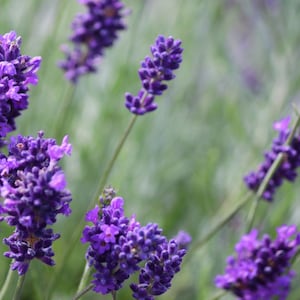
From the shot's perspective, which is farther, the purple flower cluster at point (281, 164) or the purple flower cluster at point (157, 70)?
the purple flower cluster at point (281, 164)

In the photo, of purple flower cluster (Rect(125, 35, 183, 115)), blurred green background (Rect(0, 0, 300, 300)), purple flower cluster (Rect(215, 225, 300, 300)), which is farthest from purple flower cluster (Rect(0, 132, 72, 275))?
blurred green background (Rect(0, 0, 300, 300))

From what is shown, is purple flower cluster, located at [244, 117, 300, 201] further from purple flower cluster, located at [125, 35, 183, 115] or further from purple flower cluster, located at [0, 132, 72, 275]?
purple flower cluster, located at [0, 132, 72, 275]

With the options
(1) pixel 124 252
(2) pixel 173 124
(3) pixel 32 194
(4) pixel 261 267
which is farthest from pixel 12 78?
(2) pixel 173 124

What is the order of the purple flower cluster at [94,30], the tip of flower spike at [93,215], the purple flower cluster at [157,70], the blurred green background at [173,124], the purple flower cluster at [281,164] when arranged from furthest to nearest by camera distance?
1. the blurred green background at [173,124]
2. the purple flower cluster at [94,30]
3. the purple flower cluster at [281,164]
4. the purple flower cluster at [157,70]
5. the tip of flower spike at [93,215]

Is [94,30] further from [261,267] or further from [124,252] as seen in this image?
[124,252]

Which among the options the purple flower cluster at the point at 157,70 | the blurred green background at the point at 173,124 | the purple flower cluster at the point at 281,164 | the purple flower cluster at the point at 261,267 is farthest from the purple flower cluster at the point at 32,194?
the blurred green background at the point at 173,124

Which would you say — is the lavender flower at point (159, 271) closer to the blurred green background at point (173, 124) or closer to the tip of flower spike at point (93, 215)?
the tip of flower spike at point (93, 215)
